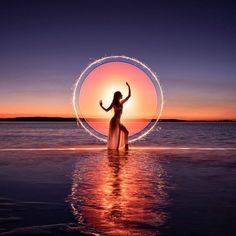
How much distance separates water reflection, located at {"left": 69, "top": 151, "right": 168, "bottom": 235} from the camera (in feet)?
24.7

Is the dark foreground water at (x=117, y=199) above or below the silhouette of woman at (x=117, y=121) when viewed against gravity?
below

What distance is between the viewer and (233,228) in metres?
7.45

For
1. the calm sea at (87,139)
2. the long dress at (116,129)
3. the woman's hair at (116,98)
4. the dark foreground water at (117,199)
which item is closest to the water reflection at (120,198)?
the dark foreground water at (117,199)

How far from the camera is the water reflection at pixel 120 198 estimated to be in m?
7.52

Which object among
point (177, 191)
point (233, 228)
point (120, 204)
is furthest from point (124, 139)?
point (233, 228)

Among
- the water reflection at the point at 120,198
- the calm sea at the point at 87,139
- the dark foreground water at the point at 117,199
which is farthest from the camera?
the calm sea at the point at 87,139

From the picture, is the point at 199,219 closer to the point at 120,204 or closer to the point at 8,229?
the point at 120,204

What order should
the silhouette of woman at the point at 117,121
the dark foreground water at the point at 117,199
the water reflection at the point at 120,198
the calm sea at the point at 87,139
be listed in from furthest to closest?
the calm sea at the point at 87,139, the silhouette of woman at the point at 117,121, the water reflection at the point at 120,198, the dark foreground water at the point at 117,199

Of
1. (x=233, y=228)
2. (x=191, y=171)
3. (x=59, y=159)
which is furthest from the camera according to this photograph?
(x=59, y=159)

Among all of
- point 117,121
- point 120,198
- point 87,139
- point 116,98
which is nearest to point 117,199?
point 120,198

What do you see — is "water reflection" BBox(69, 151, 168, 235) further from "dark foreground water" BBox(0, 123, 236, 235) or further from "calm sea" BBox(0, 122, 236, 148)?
"calm sea" BBox(0, 122, 236, 148)

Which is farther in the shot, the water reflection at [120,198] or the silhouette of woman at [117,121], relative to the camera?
the silhouette of woman at [117,121]

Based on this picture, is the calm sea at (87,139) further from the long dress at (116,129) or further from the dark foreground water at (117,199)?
the dark foreground water at (117,199)

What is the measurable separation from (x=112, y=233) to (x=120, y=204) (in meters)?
2.19
